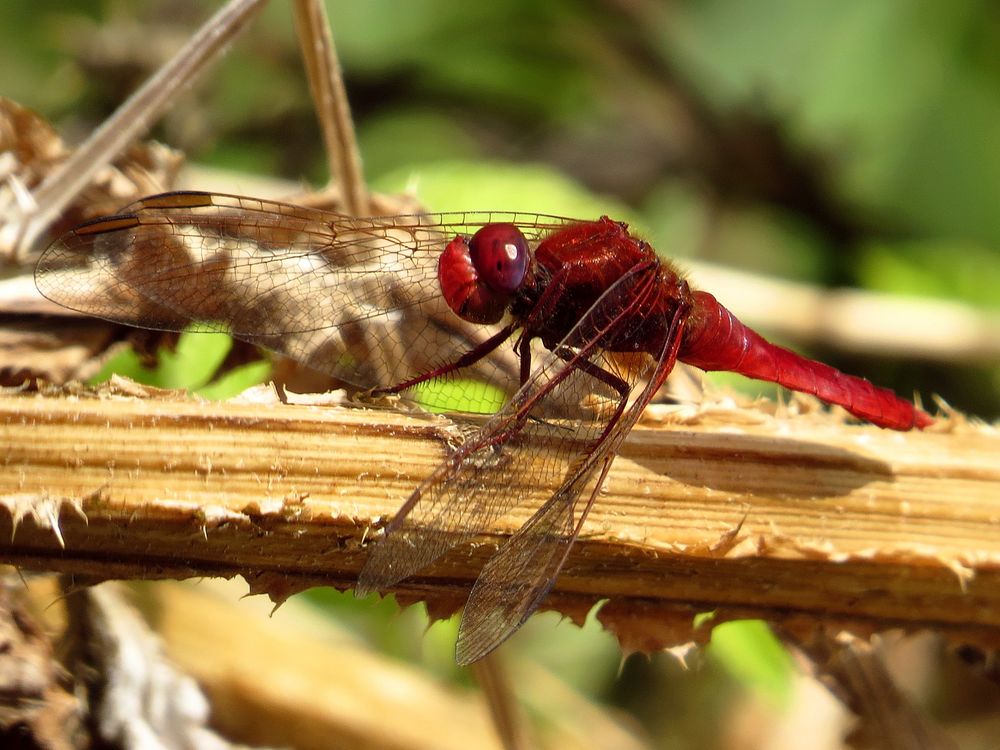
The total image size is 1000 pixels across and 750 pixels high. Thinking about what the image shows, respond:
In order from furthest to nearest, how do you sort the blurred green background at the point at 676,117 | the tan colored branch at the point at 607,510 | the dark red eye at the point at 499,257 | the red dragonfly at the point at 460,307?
the blurred green background at the point at 676,117 < the dark red eye at the point at 499,257 < the red dragonfly at the point at 460,307 < the tan colored branch at the point at 607,510

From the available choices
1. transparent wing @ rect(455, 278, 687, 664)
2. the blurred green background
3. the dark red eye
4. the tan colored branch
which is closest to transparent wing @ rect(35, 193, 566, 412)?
the dark red eye

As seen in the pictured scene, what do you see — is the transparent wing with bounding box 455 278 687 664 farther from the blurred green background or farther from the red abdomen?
the blurred green background

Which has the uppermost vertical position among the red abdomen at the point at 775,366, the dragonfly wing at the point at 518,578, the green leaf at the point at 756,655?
the red abdomen at the point at 775,366

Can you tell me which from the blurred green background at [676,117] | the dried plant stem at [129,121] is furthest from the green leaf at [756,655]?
the dried plant stem at [129,121]

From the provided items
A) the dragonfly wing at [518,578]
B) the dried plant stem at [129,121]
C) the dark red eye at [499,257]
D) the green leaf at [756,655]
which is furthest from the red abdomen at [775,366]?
the dried plant stem at [129,121]

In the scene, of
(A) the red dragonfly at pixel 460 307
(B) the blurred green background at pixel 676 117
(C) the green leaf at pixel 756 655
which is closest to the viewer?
(A) the red dragonfly at pixel 460 307

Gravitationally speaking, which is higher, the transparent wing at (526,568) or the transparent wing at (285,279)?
the transparent wing at (285,279)

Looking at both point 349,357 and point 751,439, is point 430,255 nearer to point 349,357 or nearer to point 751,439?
point 349,357

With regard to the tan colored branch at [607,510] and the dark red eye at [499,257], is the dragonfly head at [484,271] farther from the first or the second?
the tan colored branch at [607,510]

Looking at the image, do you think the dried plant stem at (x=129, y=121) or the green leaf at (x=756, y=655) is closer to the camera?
the dried plant stem at (x=129, y=121)
